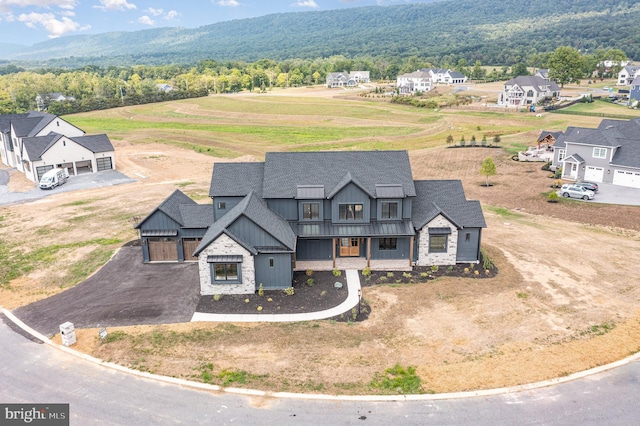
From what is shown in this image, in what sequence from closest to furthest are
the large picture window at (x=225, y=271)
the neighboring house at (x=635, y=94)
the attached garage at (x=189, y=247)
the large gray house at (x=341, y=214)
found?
the large picture window at (x=225, y=271) → the large gray house at (x=341, y=214) → the attached garage at (x=189, y=247) → the neighboring house at (x=635, y=94)

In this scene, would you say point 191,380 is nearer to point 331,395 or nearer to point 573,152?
point 331,395

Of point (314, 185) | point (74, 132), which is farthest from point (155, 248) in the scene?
point (74, 132)

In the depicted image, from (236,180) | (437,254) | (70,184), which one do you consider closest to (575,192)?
(437,254)

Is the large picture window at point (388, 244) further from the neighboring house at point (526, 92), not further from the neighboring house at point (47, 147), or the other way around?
the neighboring house at point (526, 92)

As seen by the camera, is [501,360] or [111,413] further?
[501,360]

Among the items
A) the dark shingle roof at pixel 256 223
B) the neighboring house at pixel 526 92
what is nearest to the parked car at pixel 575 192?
the dark shingle roof at pixel 256 223

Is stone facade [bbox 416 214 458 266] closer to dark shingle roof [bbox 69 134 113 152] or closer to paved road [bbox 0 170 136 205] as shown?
paved road [bbox 0 170 136 205]
